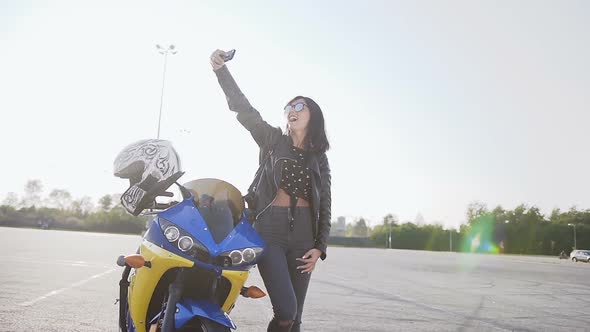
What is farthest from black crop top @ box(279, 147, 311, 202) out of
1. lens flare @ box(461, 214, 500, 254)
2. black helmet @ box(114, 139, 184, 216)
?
lens flare @ box(461, 214, 500, 254)

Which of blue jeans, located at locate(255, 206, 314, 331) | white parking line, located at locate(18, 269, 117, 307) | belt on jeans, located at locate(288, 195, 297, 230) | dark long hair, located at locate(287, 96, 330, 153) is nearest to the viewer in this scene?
blue jeans, located at locate(255, 206, 314, 331)

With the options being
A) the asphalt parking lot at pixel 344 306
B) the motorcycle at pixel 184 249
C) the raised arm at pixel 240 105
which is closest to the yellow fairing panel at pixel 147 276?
the motorcycle at pixel 184 249

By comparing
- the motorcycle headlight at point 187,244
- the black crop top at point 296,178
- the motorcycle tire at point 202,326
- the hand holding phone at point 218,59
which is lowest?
the motorcycle tire at point 202,326

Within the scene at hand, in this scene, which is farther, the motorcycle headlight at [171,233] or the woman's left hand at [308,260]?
the woman's left hand at [308,260]

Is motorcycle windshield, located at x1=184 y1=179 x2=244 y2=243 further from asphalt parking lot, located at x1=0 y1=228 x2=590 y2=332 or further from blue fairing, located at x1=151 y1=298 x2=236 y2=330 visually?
asphalt parking lot, located at x1=0 y1=228 x2=590 y2=332

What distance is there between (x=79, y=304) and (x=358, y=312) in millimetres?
3853

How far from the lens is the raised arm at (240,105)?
10.0 feet

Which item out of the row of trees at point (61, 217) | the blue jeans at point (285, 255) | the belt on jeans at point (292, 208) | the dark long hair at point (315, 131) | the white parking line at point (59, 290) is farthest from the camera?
the row of trees at point (61, 217)

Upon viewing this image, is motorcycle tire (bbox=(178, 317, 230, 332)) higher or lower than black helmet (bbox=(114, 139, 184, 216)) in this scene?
lower

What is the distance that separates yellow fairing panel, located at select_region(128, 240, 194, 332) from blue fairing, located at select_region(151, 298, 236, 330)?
0.20 m

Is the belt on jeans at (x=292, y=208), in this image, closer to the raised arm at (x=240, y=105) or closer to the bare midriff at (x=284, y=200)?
the bare midriff at (x=284, y=200)

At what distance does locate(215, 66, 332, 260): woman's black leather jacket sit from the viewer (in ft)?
9.73

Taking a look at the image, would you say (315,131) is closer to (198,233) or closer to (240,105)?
(240,105)

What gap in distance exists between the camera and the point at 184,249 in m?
2.29
